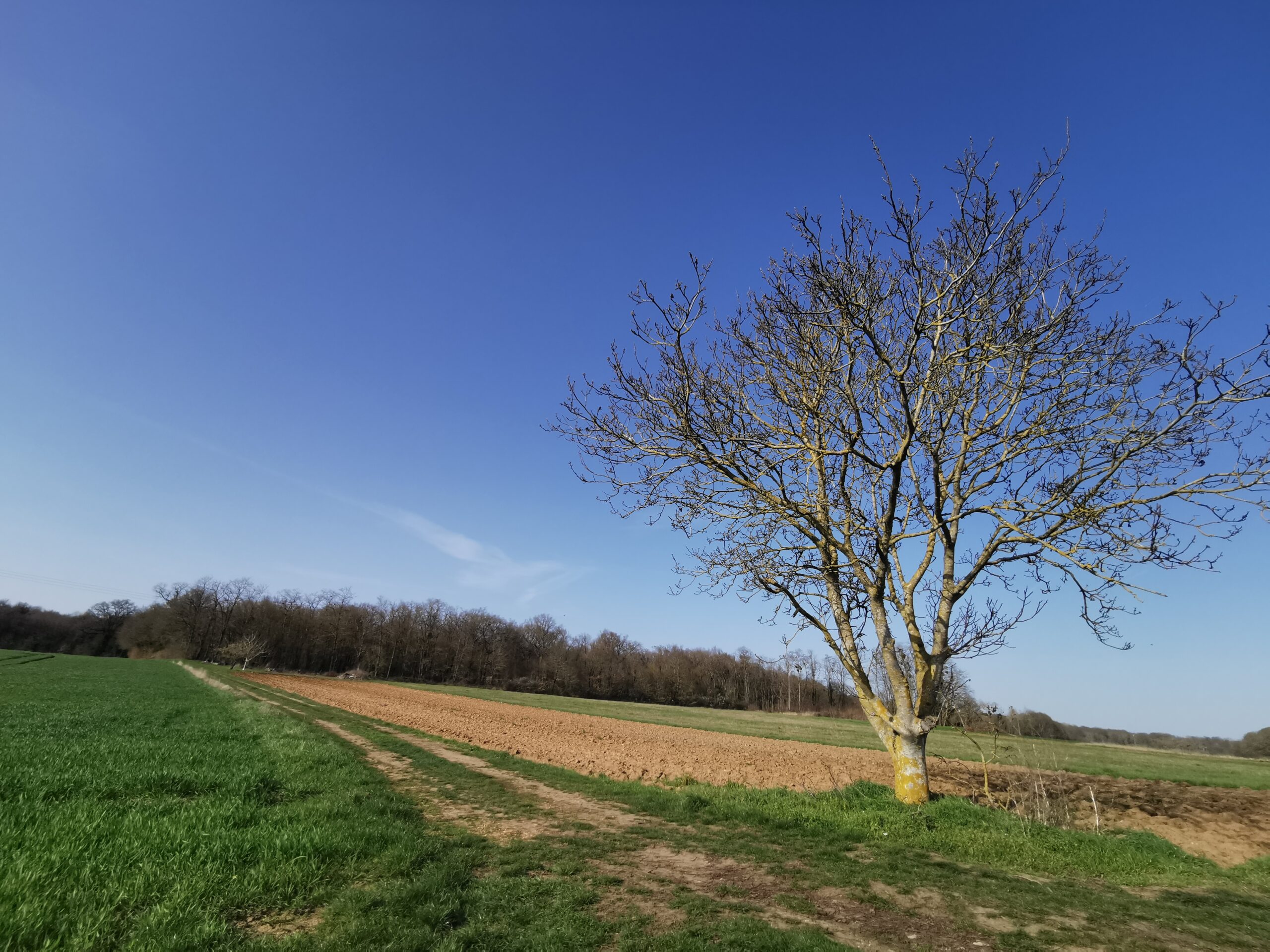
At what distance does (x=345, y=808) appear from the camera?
8.08m

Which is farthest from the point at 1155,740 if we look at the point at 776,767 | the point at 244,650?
the point at 244,650

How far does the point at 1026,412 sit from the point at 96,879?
1511cm

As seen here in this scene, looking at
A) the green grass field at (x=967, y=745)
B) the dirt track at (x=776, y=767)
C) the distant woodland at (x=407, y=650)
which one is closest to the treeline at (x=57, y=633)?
the distant woodland at (x=407, y=650)

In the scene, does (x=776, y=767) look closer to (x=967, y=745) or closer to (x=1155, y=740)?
(x=967, y=745)

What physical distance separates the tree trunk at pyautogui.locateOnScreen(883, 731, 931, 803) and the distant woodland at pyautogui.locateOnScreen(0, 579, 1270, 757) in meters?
86.5

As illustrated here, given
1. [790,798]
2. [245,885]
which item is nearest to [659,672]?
[790,798]

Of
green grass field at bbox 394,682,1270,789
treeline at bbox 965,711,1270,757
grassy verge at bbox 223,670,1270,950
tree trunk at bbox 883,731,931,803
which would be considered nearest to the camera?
grassy verge at bbox 223,670,1270,950

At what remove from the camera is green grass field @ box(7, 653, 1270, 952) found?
4.54m

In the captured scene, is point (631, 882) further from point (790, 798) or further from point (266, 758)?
point (266, 758)

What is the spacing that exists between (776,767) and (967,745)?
2526 cm

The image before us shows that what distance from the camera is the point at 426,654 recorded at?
107m

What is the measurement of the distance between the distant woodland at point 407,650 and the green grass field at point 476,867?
87.5 metres

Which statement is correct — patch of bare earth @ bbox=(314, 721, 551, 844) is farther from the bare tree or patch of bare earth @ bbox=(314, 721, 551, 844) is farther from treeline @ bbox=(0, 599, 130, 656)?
treeline @ bbox=(0, 599, 130, 656)

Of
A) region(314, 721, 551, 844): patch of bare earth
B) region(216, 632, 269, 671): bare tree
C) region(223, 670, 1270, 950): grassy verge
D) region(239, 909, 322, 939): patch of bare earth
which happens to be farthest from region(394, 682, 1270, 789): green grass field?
region(216, 632, 269, 671): bare tree
